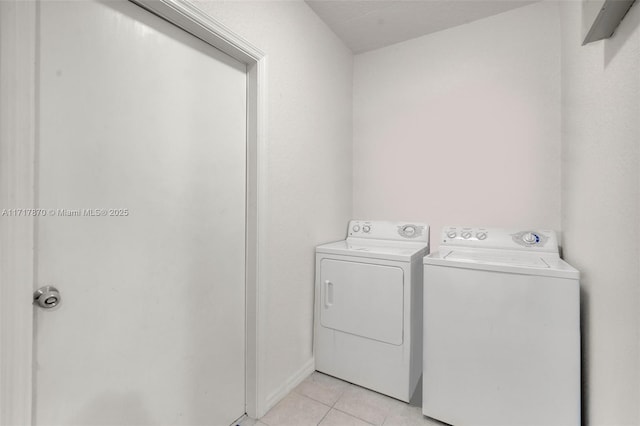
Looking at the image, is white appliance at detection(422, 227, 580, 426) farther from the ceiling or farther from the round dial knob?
the ceiling

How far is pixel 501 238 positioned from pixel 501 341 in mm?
718

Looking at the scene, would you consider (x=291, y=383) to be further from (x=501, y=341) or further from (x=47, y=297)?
(x=47, y=297)

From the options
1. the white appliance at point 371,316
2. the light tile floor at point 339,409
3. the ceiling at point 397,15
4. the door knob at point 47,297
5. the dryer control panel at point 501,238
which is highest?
the ceiling at point 397,15

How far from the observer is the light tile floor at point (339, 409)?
1503 millimetres

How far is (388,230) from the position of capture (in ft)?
7.14

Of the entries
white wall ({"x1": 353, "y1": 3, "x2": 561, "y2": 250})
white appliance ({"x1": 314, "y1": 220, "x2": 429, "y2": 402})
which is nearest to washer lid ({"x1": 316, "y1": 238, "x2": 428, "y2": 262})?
white appliance ({"x1": 314, "y1": 220, "x2": 429, "y2": 402})

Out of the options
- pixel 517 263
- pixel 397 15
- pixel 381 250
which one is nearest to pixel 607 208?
pixel 517 263

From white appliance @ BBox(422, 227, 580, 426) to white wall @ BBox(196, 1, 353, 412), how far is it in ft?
2.63

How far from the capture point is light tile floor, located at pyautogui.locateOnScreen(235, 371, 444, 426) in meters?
1.50

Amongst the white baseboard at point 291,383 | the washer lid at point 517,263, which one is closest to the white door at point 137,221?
the white baseboard at point 291,383

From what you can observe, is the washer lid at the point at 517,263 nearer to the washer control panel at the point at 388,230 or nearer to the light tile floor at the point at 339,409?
the washer control panel at the point at 388,230

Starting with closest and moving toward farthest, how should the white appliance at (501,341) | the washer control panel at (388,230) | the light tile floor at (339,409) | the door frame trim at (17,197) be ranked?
the door frame trim at (17,197), the white appliance at (501,341), the light tile floor at (339,409), the washer control panel at (388,230)

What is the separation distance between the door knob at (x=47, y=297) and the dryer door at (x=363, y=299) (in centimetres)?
137

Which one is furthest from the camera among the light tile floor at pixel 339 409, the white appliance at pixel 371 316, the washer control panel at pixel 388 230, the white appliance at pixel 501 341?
the washer control panel at pixel 388 230
